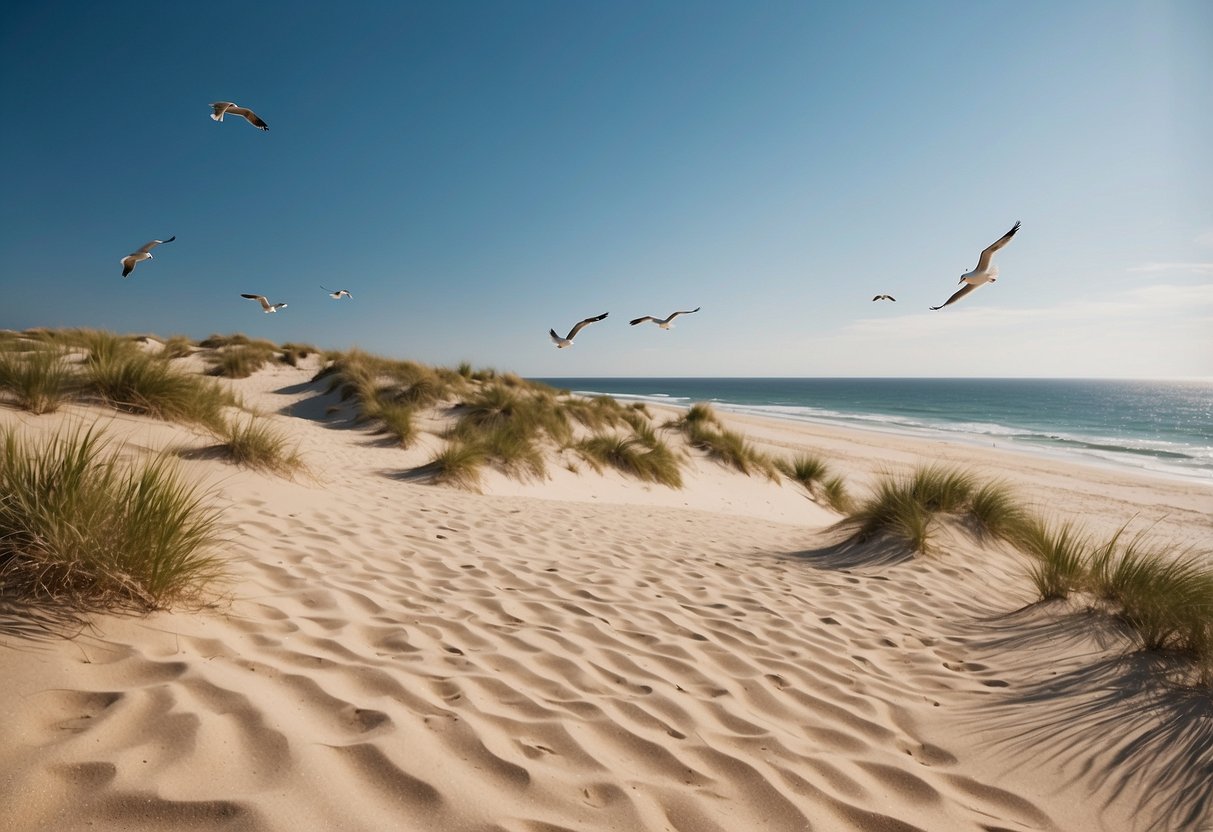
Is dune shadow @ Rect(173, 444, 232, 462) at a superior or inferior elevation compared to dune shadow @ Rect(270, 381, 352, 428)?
inferior

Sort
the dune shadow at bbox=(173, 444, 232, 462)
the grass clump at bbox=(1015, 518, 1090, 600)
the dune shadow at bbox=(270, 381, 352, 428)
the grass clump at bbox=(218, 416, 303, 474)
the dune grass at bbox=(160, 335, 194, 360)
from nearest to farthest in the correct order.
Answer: the grass clump at bbox=(1015, 518, 1090, 600)
the dune shadow at bbox=(173, 444, 232, 462)
the grass clump at bbox=(218, 416, 303, 474)
the dune shadow at bbox=(270, 381, 352, 428)
the dune grass at bbox=(160, 335, 194, 360)

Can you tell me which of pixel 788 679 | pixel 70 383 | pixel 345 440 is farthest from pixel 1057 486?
pixel 70 383

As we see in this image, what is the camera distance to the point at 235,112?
7301 millimetres

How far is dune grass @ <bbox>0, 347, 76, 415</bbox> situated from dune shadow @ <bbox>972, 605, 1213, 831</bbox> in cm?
769

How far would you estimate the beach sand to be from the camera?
165 cm

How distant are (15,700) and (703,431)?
1283cm

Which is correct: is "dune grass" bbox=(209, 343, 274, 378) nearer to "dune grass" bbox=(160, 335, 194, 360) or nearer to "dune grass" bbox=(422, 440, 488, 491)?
"dune grass" bbox=(160, 335, 194, 360)

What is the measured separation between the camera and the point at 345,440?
33.9 feet

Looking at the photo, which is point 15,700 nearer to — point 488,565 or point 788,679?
point 488,565

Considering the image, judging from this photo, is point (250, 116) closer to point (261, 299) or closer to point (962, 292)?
point (261, 299)

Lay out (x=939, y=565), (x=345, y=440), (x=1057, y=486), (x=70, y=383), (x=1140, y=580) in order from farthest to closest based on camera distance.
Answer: (x=1057, y=486)
(x=345, y=440)
(x=70, y=383)
(x=939, y=565)
(x=1140, y=580)

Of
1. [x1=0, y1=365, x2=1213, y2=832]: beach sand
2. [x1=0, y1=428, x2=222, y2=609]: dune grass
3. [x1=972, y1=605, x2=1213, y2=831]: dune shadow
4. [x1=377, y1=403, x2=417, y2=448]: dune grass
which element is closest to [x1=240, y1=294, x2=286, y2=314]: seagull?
[x1=377, y1=403, x2=417, y2=448]: dune grass

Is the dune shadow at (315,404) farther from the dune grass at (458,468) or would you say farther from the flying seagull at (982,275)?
the flying seagull at (982,275)

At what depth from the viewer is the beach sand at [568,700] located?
1.65 m
